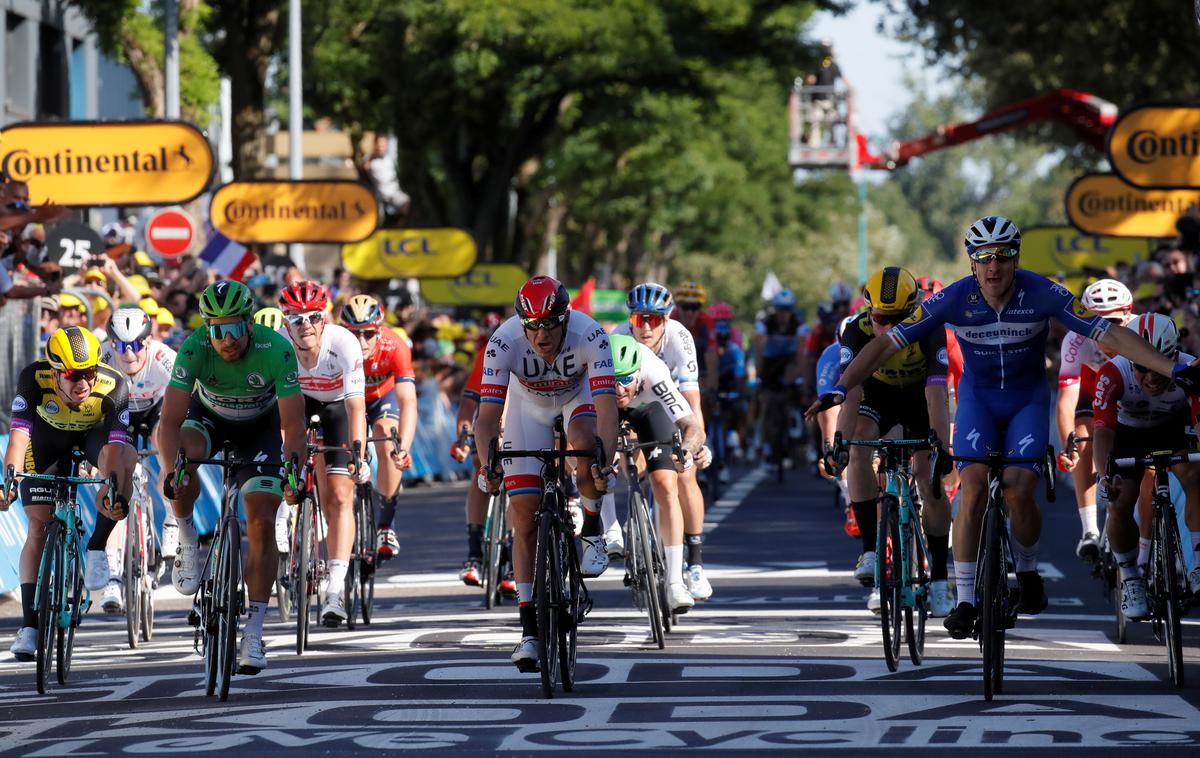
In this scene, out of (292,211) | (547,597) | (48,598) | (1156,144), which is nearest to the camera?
(547,597)

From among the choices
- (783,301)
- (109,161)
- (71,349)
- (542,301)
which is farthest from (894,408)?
(783,301)

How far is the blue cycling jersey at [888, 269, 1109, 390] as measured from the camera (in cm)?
1096

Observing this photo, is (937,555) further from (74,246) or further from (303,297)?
(74,246)

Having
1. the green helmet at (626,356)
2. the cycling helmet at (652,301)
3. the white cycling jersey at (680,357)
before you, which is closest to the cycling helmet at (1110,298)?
the white cycling jersey at (680,357)

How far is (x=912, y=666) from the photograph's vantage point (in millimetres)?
11742

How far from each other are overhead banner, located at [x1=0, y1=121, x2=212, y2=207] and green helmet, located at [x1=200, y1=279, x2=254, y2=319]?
35.5 ft

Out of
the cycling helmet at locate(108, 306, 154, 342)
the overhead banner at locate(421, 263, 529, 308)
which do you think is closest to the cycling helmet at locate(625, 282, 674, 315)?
the cycling helmet at locate(108, 306, 154, 342)

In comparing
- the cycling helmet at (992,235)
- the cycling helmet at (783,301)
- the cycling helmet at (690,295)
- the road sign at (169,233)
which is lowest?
the cycling helmet at (992,235)

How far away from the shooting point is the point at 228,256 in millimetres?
26281

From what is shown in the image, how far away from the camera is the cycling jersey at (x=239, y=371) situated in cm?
1139

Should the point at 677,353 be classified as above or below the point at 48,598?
above

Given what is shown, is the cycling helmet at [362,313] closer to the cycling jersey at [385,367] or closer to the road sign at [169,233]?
the cycling jersey at [385,367]

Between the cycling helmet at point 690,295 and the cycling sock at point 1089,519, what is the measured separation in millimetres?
6237

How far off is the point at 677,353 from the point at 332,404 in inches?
76.7
